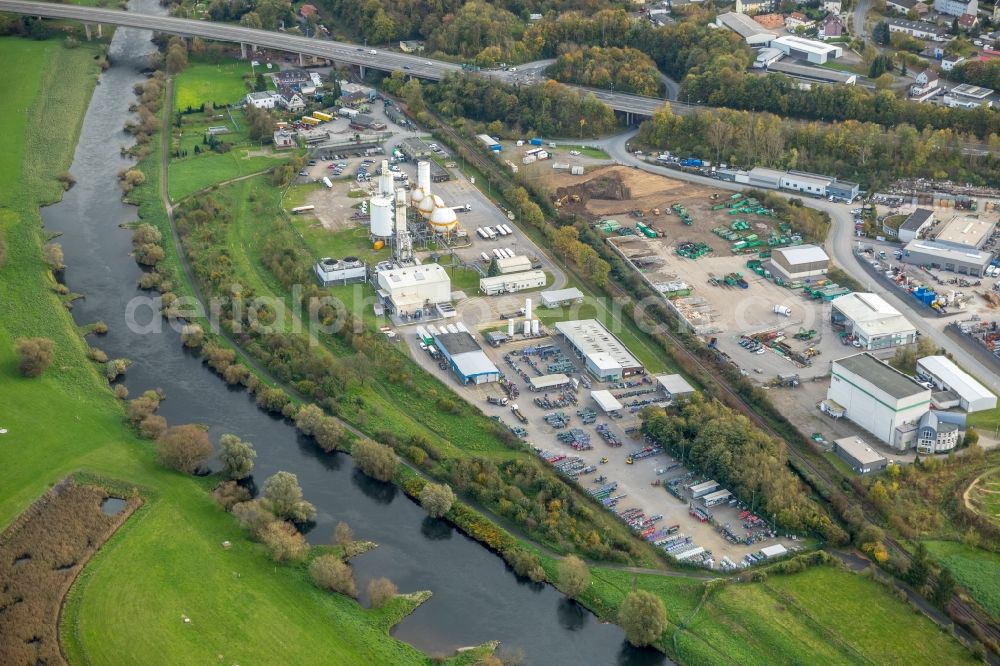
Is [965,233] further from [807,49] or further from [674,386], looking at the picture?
[807,49]

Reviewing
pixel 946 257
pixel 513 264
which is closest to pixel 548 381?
pixel 513 264

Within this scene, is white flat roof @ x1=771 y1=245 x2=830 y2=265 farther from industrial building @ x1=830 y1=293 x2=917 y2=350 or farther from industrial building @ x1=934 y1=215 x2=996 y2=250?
industrial building @ x1=934 y1=215 x2=996 y2=250

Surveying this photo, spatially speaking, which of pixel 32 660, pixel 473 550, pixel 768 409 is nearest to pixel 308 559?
pixel 473 550

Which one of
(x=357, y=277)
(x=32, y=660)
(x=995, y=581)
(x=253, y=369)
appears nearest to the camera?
(x=32, y=660)

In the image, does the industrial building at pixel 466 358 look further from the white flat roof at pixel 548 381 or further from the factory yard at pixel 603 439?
the white flat roof at pixel 548 381

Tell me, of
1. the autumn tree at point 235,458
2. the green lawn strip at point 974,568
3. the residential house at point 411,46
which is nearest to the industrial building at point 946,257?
the green lawn strip at point 974,568

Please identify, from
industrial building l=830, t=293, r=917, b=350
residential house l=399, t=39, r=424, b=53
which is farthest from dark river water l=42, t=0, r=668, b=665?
residential house l=399, t=39, r=424, b=53

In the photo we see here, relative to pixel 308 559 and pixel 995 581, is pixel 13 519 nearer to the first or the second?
pixel 308 559
